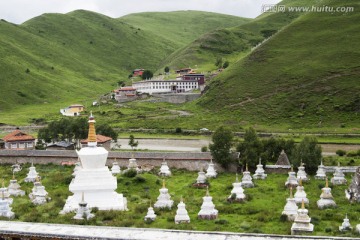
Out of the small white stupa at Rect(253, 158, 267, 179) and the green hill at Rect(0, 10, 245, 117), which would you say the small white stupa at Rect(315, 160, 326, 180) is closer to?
the small white stupa at Rect(253, 158, 267, 179)

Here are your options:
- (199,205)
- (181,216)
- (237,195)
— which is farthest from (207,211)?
(237,195)

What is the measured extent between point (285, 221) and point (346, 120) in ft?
181

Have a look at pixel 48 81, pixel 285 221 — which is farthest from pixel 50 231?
pixel 48 81

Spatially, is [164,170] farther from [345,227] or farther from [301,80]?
[301,80]

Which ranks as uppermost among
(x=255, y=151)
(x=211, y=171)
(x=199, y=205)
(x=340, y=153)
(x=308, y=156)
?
(x=255, y=151)

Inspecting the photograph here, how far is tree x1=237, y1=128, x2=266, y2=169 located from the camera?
1973 inches

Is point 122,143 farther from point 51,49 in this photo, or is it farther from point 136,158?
point 51,49

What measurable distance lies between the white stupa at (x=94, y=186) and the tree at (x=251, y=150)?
16.7 m

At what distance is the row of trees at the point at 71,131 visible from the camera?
67750 millimetres

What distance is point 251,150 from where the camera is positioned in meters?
50.2

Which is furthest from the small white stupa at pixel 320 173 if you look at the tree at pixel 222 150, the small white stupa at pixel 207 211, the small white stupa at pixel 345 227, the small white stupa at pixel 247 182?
the small white stupa at pixel 345 227

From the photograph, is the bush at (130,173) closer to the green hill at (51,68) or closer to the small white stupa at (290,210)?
the small white stupa at (290,210)

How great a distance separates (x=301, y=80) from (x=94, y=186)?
7030 centimetres

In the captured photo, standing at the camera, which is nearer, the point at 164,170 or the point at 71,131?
the point at 164,170
